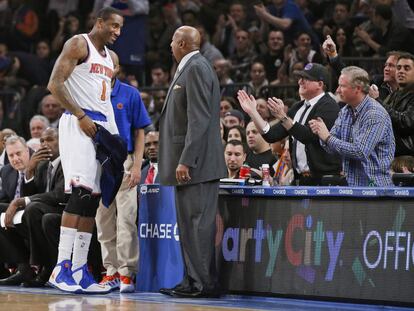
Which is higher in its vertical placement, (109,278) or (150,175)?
(150,175)

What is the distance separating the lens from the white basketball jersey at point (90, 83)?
9.62 m

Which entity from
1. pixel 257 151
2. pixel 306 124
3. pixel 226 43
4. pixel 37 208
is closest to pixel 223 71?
pixel 226 43

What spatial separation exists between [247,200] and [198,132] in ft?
2.70

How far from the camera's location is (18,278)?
11.1 metres

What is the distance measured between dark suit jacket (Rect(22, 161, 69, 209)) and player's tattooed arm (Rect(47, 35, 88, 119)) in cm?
135

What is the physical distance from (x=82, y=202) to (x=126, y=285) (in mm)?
1013

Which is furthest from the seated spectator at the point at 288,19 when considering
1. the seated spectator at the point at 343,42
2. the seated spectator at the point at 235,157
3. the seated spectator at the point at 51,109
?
the seated spectator at the point at 235,157

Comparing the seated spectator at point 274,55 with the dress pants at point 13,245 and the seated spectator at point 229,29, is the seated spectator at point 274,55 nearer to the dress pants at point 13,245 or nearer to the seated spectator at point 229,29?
the seated spectator at point 229,29

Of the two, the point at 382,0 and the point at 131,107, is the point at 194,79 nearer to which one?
the point at 131,107

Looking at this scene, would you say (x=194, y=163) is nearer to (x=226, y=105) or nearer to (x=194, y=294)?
(x=194, y=294)

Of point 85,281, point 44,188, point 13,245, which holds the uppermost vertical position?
point 44,188

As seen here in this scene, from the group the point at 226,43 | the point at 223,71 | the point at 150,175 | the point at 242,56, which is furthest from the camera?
the point at 226,43

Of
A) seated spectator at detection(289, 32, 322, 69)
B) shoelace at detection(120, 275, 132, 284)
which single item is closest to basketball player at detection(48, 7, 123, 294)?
shoelace at detection(120, 275, 132, 284)

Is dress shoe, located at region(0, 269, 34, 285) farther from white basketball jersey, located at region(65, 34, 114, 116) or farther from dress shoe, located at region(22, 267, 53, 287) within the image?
white basketball jersey, located at region(65, 34, 114, 116)
